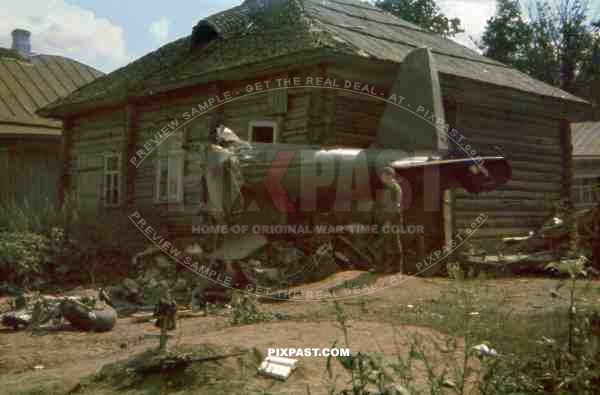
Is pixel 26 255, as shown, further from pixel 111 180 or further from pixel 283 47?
pixel 283 47

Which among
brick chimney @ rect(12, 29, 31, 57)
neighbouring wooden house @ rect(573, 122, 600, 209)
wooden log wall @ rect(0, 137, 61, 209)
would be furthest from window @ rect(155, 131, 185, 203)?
neighbouring wooden house @ rect(573, 122, 600, 209)

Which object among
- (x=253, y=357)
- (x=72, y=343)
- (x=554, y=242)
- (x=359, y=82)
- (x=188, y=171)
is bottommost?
(x=72, y=343)

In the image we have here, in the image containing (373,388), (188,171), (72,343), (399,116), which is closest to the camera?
(373,388)

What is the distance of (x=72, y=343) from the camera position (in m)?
5.64

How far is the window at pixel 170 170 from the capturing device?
469 inches

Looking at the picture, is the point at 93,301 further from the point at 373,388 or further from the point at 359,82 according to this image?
the point at 359,82

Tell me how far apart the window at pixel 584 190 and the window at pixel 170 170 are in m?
13.4

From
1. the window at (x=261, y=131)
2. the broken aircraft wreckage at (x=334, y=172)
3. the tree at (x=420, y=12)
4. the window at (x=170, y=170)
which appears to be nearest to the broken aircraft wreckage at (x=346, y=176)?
the broken aircraft wreckage at (x=334, y=172)

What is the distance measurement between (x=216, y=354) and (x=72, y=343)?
2604 mm

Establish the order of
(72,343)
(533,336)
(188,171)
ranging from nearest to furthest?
(533,336) < (72,343) < (188,171)

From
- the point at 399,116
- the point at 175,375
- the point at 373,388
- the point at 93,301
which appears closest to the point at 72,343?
the point at 93,301

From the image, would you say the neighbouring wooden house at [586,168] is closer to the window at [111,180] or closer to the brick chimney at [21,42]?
the window at [111,180]

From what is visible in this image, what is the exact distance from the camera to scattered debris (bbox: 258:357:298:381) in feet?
11.2

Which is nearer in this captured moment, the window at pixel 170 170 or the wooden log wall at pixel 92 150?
the window at pixel 170 170
